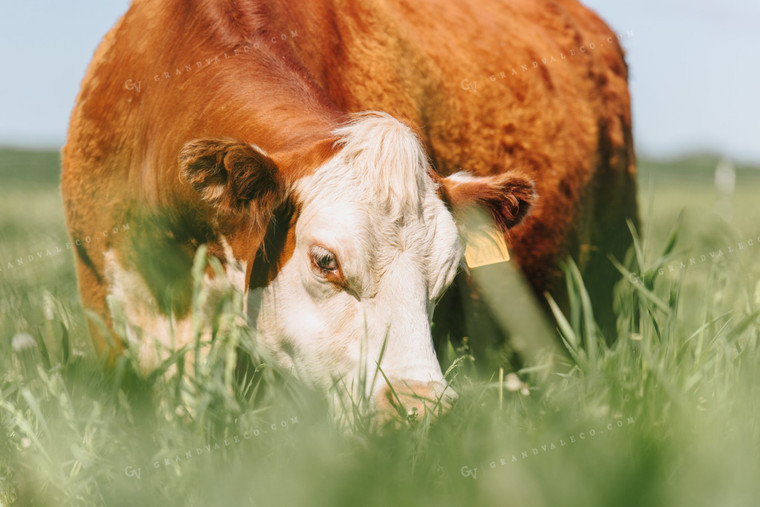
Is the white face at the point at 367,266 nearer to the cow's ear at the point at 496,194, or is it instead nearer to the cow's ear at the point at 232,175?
the cow's ear at the point at 232,175

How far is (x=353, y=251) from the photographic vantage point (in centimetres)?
242

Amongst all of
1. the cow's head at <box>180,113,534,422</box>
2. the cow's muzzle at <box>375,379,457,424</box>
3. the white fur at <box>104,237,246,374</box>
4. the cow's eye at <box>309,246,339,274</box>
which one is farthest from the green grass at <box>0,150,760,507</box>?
the white fur at <box>104,237,246,374</box>

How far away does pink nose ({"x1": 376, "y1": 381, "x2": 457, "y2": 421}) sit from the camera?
2.15 metres

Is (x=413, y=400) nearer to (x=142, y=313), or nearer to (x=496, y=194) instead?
(x=496, y=194)

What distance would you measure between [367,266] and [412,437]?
0.59 m

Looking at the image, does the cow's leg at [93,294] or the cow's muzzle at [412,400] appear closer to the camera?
the cow's muzzle at [412,400]

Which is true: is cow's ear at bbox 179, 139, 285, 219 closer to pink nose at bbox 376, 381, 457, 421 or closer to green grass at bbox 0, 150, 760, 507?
green grass at bbox 0, 150, 760, 507

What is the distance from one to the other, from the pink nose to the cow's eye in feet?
1.35

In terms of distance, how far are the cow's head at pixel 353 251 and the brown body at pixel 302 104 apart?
0.34 ft

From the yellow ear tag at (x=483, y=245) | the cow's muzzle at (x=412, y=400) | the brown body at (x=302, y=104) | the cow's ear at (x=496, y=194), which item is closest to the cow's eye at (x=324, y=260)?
the brown body at (x=302, y=104)

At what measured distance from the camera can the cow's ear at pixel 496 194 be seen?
9.47 ft

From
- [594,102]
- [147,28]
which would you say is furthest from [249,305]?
[594,102]

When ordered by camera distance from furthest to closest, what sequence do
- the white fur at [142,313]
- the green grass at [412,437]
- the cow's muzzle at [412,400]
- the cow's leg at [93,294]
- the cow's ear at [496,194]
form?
1. the cow's leg at [93,294]
2. the white fur at [142,313]
3. the cow's ear at [496,194]
4. the cow's muzzle at [412,400]
5. the green grass at [412,437]

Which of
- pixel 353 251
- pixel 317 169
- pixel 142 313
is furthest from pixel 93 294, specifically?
pixel 353 251
